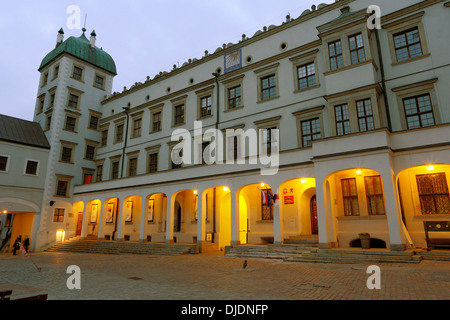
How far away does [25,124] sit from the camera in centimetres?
3023

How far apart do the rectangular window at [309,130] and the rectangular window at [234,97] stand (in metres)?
5.95

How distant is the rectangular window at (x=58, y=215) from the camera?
28.7 meters

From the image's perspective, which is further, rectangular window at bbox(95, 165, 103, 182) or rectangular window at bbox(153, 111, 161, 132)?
rectangular window at bbox(95, 165, 103, 182)

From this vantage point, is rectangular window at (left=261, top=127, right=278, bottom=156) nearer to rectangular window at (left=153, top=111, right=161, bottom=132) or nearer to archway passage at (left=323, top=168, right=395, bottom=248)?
archway passage at (left=323, top=168, right=395, bottom=248)

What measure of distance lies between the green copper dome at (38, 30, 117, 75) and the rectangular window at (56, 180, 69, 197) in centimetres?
1401

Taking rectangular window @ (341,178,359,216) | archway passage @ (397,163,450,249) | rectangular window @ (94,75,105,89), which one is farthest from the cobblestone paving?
rectangular window @ (94,75,105,89)

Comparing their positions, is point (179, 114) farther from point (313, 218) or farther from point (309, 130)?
point (313, 218)

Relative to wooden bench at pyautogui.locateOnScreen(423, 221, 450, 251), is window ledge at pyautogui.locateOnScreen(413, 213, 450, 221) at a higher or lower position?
higher

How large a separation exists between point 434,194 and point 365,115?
17.6 ft

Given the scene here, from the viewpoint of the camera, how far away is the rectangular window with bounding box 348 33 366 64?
17.2 m

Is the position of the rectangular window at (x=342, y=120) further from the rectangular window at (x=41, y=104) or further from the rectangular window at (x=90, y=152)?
the rectangular window at (x=41, y=104)

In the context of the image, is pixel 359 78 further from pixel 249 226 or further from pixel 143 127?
pixel 143 127
